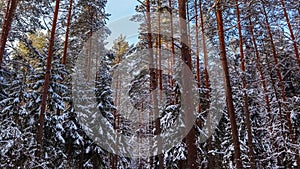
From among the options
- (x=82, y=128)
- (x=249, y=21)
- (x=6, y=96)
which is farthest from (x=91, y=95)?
(x=249, y=21)

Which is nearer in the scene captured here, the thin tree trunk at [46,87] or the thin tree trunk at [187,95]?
the thin tree trunk at [187,95]

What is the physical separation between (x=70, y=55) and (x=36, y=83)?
669 centimetres

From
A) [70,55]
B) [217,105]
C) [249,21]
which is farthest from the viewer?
[70,55]

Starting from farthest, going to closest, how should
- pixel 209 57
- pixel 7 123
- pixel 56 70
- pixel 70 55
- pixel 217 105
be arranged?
pixel 70 55 → pixel 209 57 → pixel 217 105 → pixel 56 70 → pixel 7 123

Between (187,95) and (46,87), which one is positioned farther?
(46,87)

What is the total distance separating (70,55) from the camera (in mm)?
16719

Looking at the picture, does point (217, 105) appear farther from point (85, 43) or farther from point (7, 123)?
point (7, 123)

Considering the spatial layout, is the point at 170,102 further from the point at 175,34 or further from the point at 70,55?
the point at 70,55

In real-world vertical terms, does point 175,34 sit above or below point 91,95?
above

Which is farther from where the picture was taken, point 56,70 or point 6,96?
point 56,70

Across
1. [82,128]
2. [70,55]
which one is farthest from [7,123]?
[70,55]

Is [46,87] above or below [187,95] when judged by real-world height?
above

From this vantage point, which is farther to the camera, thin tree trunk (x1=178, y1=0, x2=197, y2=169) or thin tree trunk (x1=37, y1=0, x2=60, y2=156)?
thin tree trunk (x1=37, y1=0, x2=60, y2=156)

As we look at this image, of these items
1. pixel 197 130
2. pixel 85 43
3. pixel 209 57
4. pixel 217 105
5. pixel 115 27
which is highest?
pixel 115 27
